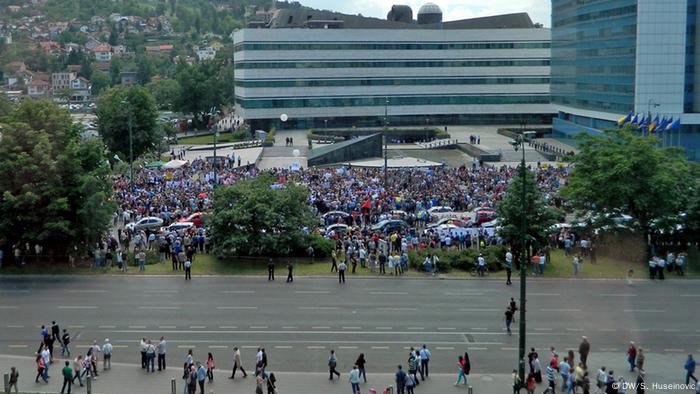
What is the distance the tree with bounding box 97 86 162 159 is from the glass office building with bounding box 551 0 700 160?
43256 mm

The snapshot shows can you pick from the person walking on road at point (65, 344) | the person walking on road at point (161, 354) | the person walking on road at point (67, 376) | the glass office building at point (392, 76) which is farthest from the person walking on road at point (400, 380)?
the glass office building at point (392, 76)

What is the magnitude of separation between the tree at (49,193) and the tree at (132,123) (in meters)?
36.2

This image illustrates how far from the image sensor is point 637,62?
254ft

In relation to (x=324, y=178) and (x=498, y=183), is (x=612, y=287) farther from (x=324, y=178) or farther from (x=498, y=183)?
(x=324, y=178)

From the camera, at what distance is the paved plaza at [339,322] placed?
26.0 meters

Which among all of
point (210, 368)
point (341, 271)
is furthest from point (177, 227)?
point (210, 368)

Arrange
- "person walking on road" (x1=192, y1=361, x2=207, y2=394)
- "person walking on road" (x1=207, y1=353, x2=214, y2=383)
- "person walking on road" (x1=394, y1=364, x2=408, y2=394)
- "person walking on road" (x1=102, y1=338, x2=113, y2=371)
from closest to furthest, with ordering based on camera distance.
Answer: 1. "person walking on road" (x1=394, y1=364, x2=408, y2=394)
2. "person walking on road" (x1=192, y1=361, x2=207, y2=394)
3. "person walking on road" (x1=207, y1=353, x2=214, y2=383)
4. "person walking on road" (x1=102, y1=338, x2=113, y2=371)

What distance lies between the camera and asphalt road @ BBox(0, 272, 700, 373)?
27.8 m

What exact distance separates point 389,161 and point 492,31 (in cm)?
5246

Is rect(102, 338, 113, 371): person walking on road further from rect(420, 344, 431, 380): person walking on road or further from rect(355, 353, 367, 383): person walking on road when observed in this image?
rect(420, 344, 431, 380): person walking on road

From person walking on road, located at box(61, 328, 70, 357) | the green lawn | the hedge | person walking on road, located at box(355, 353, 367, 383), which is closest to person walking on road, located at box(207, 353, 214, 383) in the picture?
person walking on road, located at box(355, 353, 367, 383)

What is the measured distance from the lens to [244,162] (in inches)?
2911

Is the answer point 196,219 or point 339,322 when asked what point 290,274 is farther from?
point 196,219

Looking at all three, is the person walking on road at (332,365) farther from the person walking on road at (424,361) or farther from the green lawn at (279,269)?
the green lawn at (279,269)
